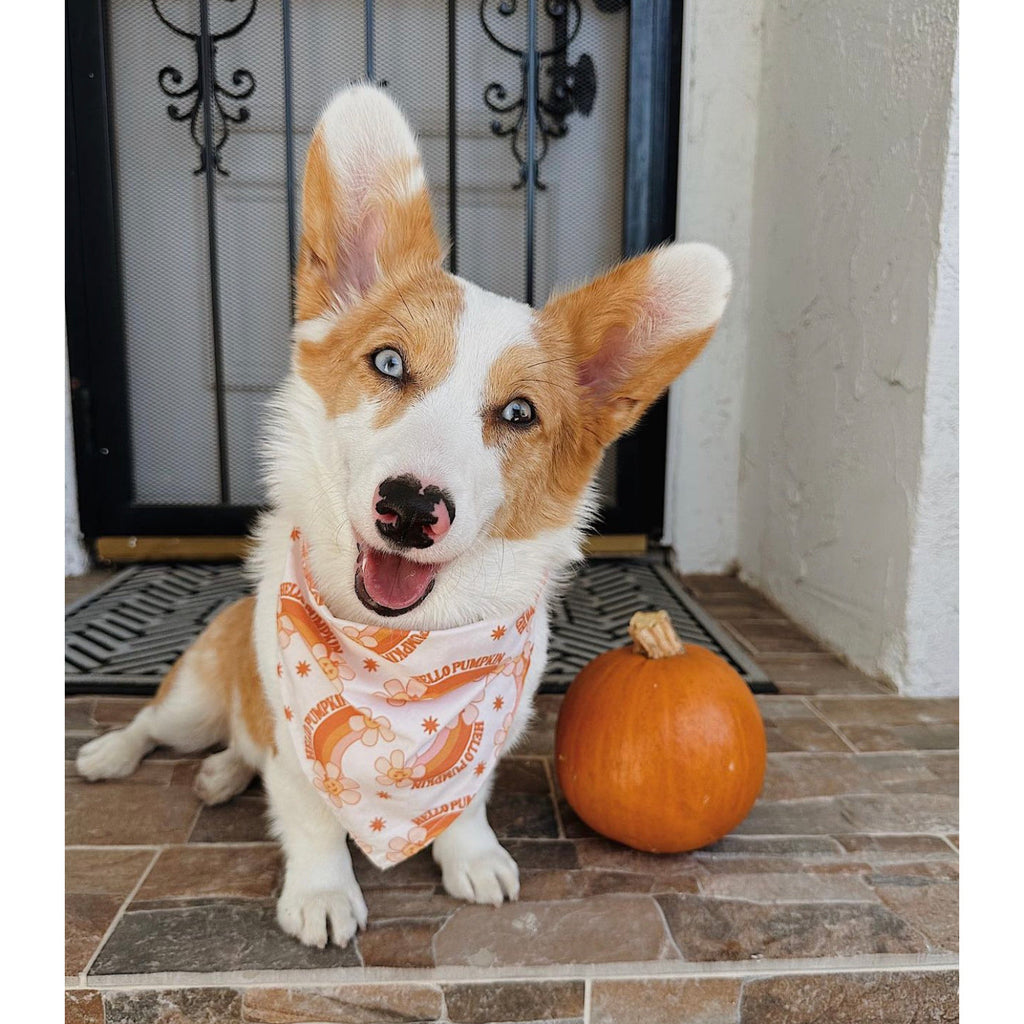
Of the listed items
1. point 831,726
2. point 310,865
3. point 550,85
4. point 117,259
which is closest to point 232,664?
point 310,865

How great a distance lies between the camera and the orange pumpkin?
1299 millimetres

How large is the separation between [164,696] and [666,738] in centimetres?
98

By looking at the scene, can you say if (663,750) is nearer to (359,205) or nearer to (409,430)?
(409,430)

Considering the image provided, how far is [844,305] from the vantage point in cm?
229

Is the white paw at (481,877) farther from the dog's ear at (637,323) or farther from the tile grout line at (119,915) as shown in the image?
the dog's ear at (637,323)

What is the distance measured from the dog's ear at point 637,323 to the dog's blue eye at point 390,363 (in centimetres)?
23

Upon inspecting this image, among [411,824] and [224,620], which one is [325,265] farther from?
[411,824]

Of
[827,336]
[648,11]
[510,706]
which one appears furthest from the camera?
[648,11]

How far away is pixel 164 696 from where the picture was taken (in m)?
1.63

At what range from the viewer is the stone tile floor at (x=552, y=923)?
42.3 inches

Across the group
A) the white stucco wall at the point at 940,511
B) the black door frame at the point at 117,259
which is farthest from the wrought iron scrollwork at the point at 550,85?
the white stucco wall at the point at 940,511

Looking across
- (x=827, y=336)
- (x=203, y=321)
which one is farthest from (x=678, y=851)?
(x=203, y=321)

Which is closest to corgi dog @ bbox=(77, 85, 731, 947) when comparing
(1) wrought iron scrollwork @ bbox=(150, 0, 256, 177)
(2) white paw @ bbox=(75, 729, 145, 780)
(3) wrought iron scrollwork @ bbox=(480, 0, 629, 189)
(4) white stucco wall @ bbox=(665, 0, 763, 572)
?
(2) white paw @ bbox=(75, 729, 145, 780)

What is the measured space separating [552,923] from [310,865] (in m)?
0.36
